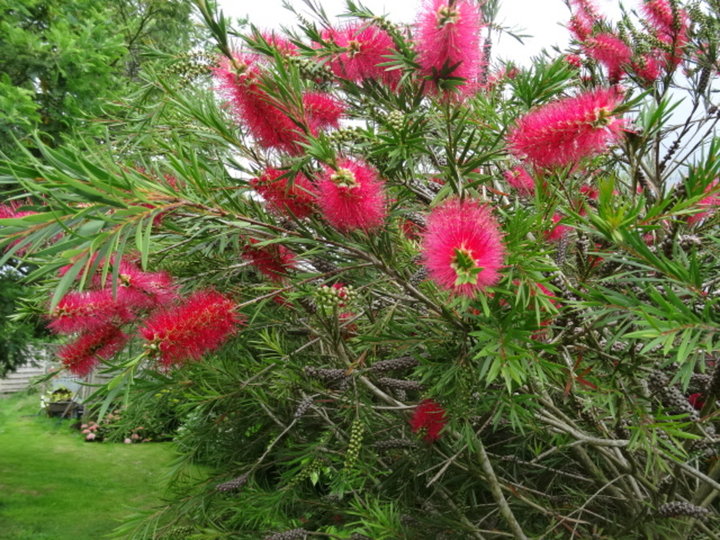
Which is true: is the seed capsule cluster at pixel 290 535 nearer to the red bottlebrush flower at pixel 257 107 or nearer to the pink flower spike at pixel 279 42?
the red bottlebrush flower at pixel 257 107

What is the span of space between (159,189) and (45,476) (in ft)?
22.4

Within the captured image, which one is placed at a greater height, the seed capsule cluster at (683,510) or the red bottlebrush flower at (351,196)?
the red bottlebrush flower at (351,196)

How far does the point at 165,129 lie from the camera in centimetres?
147

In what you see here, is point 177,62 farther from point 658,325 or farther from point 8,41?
point 8,41

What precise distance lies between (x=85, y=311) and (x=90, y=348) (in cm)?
9

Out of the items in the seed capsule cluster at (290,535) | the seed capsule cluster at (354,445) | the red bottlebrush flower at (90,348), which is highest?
the red bottlebrush flower at (90,348)

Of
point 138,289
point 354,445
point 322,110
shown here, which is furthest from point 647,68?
point 138,289

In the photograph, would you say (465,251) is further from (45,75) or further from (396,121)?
(45,75)

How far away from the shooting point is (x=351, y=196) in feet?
2.72

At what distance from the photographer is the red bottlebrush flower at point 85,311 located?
968 millimetres

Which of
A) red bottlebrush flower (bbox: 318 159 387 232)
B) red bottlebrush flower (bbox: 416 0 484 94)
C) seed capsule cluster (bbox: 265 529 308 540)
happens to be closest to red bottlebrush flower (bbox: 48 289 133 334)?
red bottlebrush flower (bbox: 318 159 387 232)

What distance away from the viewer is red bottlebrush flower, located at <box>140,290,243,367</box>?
911 mm

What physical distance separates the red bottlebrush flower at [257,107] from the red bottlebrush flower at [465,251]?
0.95 feet

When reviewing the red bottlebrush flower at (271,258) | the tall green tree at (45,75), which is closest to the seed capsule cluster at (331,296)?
the red bottlebrush flower at (271,258)
